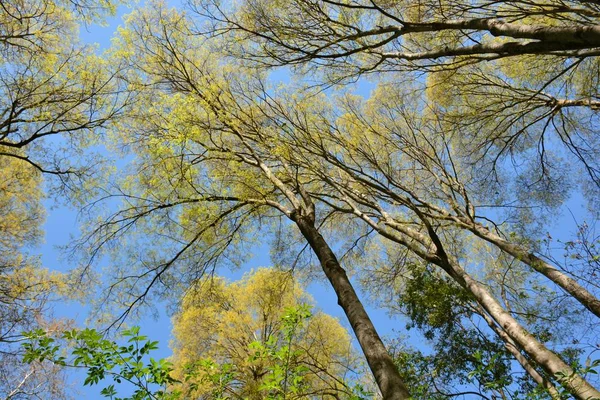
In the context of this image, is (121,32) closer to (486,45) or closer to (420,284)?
(486,45)

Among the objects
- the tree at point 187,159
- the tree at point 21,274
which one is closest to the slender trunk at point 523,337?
the tree at point 187,159

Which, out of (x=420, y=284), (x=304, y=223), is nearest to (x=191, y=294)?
(x=304, y=223)

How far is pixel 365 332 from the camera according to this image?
3016mm

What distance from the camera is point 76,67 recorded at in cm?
594

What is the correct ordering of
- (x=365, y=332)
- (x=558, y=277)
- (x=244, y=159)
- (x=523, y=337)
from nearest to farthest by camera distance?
(x=365, y=332) < (x=523, y=337) < (x=558, y=277) < (x=244, y=159)

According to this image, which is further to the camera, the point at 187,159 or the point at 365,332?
the point at 187,159

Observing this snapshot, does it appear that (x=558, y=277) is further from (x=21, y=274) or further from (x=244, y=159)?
(x=21, y=274)

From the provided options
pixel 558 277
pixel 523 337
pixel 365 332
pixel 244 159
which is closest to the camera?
pixel 365 332

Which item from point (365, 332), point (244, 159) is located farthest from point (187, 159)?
point (365, 332)

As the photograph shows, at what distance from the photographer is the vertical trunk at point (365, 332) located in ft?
8.32

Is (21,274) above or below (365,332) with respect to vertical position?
above

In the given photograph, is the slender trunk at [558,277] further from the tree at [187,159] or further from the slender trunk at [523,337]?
the tree at [187,159]

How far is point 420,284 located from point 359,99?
4398mm

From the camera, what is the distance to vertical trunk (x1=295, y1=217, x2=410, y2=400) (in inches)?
99.8
